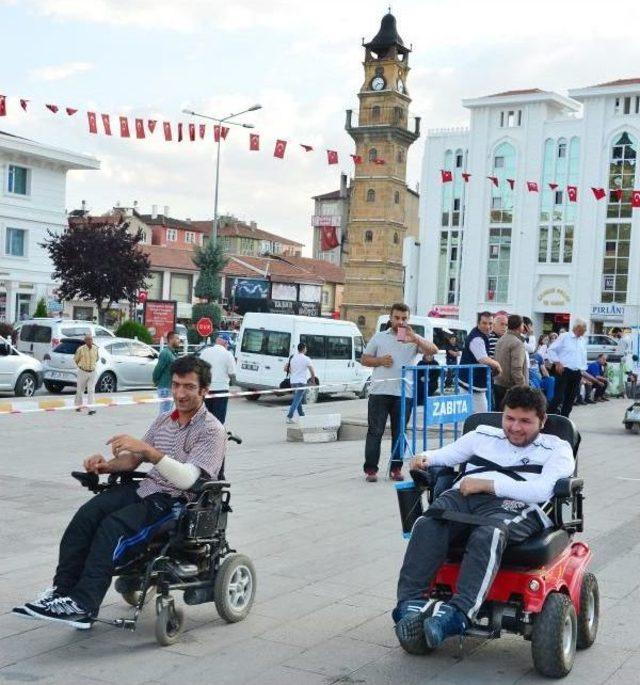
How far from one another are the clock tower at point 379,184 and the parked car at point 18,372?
188ft

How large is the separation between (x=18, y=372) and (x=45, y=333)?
5523 millimetres

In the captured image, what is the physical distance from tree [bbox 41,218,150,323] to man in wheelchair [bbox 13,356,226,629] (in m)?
44.0

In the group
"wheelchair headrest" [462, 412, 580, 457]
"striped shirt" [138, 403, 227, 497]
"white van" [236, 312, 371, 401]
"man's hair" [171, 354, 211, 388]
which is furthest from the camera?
"white van" [236, 312, 371, 401]

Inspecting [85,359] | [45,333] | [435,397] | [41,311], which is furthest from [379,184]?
[435,397]

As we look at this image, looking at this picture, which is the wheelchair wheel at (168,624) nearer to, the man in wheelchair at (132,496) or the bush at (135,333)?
the man in wheelchair at (132,496)

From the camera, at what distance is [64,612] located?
4.82 meters

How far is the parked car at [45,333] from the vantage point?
94.2ft

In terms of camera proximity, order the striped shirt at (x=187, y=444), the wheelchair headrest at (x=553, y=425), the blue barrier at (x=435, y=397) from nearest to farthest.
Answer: the striped shirt at (x=187, y=444), the wheelchair headrest at (x=553, y=425), the blue barrier at (x=435, y=397)

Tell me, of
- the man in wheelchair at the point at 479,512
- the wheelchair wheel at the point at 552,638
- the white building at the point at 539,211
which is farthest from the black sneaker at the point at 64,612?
the white building at the point at 539,211

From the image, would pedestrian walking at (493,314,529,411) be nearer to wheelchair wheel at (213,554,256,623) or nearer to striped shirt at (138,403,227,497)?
wheelchair wheel at (213,554,256,623)

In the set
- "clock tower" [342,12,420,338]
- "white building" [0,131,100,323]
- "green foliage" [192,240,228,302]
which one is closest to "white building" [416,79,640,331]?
"clock tower" [342,12,420,338]

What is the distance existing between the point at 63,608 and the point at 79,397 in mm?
15562

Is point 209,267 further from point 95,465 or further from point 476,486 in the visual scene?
point 476,486

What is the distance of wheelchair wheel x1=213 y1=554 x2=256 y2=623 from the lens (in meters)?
5.40
